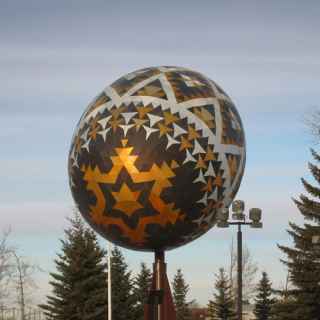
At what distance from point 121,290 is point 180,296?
83.6 feet

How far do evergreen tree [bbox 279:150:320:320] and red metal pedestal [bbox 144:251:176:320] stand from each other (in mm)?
21511

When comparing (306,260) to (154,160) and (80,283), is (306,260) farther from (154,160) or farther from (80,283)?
(154,160)

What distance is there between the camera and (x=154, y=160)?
11320 mm

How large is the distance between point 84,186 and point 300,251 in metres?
24.6

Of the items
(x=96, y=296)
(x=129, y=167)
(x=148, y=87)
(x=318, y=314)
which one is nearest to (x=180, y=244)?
(x=129, y=167)

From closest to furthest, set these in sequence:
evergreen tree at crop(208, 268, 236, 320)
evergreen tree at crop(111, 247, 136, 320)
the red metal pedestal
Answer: the red metal pedestal < evergreen tree at crop(111, 247, 136, 320) < evergreen tree at crop(208, 268, 236, 320)

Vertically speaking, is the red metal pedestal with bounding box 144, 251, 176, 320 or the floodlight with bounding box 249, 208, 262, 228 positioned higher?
the floodlight with bounding box 249, 208, 262, 228

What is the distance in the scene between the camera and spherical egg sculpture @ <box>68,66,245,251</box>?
1134 cm

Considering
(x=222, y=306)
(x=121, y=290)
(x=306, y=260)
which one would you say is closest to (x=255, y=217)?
(x=306, y=260)

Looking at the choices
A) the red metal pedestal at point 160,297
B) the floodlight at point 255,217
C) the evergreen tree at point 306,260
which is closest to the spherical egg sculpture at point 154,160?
the red metal pedestal at point 160,297

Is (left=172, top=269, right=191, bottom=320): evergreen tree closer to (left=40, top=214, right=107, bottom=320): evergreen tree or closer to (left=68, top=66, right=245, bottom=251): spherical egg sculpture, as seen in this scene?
(left=40, top=214, right=107, bottom=320): evergreen tree

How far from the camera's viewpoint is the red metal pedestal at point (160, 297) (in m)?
12.3

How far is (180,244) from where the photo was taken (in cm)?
1234

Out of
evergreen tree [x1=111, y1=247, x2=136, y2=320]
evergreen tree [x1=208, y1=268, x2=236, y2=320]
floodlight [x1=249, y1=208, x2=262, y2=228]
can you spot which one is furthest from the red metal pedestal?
evergreen tree [x1=208, y1=268, x2=236, y2=320]
